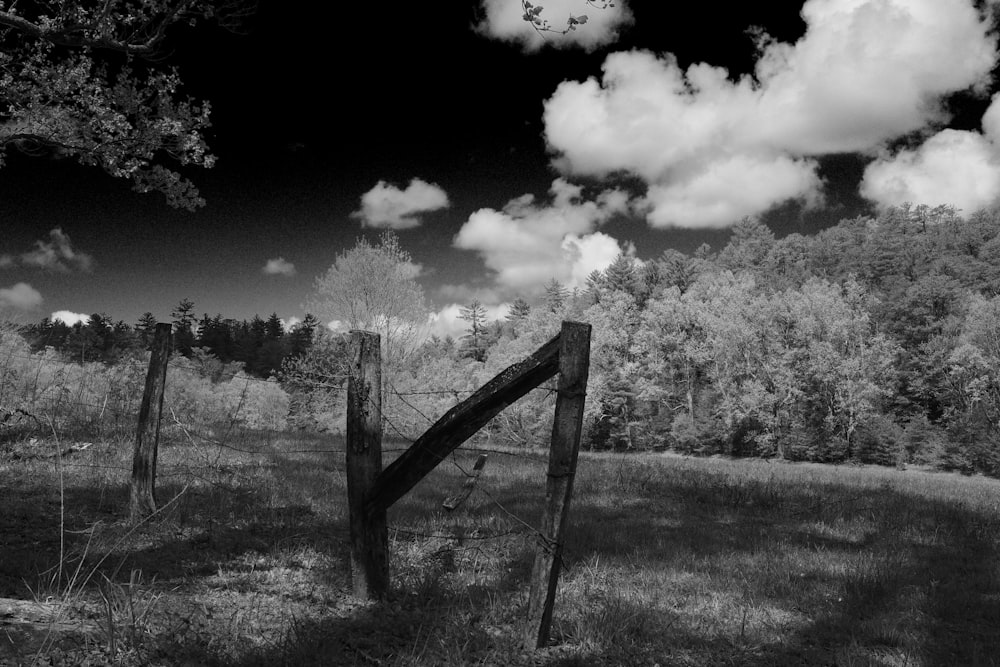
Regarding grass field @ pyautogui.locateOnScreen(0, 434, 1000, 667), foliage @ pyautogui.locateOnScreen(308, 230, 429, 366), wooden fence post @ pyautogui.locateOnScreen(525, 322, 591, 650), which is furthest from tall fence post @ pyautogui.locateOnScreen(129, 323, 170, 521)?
foliage @ pyautogui.locateOnScreen(308, 230, 429, 366)

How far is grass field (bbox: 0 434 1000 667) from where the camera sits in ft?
12.9

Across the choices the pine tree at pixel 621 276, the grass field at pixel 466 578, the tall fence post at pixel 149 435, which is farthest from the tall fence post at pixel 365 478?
the pine tree at pixel 621 276

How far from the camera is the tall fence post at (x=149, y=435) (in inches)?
279

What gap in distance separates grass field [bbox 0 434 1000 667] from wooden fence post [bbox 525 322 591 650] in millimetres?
236

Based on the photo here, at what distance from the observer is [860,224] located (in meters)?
101

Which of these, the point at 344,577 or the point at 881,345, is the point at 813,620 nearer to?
the point at 344,577

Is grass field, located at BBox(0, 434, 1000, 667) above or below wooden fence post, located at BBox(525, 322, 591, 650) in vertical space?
below

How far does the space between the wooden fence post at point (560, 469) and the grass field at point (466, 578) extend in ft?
0.77

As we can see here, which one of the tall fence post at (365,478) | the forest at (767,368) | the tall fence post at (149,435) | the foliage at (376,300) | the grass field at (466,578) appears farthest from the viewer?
the forest at (767,368)

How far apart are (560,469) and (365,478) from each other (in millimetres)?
1804

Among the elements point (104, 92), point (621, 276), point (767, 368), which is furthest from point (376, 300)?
point (621, 276)

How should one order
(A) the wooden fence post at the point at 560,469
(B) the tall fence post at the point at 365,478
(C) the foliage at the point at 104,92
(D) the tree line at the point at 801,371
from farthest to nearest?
1. (D) the tree line at the point at 801,371
2. (C) the foliage at the point at 104,92
3. (B) the tall fence post at the point at 365,478
4. (A) the wooden fence post at the point at 560,469

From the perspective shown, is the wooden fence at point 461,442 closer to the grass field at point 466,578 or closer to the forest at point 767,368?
the grass field at point 466,578

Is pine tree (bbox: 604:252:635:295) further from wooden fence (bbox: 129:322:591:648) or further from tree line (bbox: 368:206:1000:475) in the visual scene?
wooden fence (bbox: 129:322:591:648)
